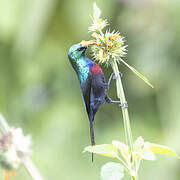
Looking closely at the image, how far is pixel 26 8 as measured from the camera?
8.63 feet

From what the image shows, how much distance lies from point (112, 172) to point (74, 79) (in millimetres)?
2508

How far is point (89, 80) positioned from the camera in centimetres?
119

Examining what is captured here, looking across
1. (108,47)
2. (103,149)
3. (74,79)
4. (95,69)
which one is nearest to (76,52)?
(95,69)

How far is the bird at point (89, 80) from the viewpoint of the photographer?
1.18 metres

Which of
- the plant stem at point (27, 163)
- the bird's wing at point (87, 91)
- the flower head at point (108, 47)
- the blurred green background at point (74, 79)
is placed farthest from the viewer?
the blurred green background at point (74, 79)

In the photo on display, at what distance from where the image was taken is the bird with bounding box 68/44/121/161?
3.88 ft

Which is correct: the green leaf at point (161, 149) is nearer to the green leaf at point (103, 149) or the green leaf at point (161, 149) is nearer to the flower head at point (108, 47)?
the green leaf at point (103, 149)

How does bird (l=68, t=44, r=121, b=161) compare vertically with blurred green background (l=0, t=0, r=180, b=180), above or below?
below

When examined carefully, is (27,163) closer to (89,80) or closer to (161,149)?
(161,149)

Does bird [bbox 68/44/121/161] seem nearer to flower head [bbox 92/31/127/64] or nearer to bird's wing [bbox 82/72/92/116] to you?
bird's wing [bbox 82/72/92/116]

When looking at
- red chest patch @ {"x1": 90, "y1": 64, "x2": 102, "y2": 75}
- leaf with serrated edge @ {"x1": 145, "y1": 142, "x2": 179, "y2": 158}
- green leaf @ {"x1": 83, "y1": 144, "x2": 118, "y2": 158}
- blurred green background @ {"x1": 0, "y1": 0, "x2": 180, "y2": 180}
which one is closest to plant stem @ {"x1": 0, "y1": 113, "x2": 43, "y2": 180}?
green leaf @ {"x1": 83, "y1": 144, "x2": 118, "y2": 158}

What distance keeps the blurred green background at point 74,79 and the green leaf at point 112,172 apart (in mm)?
1893

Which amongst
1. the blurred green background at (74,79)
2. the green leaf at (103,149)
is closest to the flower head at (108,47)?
the green leaf at (103,149)

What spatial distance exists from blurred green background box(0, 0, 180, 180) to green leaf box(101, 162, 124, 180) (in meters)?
1.89
